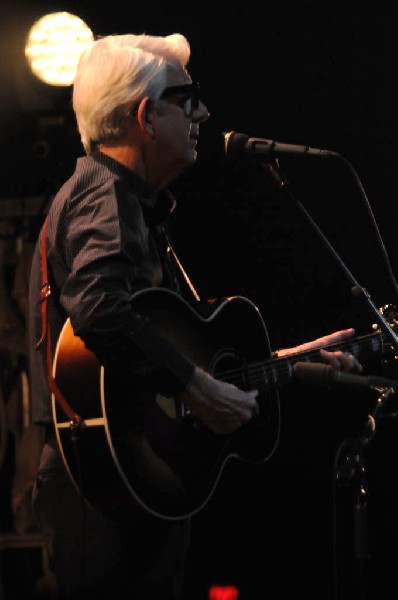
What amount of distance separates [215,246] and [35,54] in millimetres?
1154

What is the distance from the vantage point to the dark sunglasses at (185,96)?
2471mm

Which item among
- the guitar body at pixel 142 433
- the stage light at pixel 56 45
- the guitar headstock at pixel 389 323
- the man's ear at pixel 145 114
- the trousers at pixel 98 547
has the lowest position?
the trousers at pixel 98 547

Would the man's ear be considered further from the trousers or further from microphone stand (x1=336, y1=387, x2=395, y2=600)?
microphone stand (x1=336, y1=387, x2=395, y2=600)

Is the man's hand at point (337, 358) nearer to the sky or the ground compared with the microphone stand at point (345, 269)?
nearer to the ground

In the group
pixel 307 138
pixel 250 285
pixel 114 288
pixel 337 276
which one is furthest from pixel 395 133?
pixel 114 288

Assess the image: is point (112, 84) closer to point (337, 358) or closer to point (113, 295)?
point (113, 295)

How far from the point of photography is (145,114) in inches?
94.7

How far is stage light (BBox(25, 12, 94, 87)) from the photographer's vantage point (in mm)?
3842

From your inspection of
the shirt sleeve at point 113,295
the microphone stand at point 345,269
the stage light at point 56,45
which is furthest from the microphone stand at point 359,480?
the stage light at point 56,45

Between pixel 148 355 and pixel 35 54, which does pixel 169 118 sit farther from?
pixel 35 54

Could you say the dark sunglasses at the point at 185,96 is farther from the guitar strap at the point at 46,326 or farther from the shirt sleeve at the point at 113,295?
the guitar strap at the point at 46,326

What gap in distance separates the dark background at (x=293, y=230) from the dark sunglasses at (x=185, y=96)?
5.13 ft

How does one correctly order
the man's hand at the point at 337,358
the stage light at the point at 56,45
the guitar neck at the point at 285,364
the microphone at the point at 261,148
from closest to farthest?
the microphone at the point at 261,148, the guitar neck at the point at 285,364, the man's hand at the point at 337,358, the stage light at the point at 56,45

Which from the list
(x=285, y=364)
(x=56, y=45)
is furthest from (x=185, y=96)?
(x=56, y=45)
